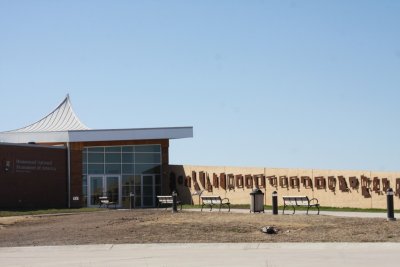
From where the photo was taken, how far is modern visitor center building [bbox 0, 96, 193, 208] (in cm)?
4034

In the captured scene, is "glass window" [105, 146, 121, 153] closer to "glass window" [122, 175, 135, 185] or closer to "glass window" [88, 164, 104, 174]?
"glass window" [88, 164, 104, 174]

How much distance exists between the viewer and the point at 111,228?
21000 millimetres

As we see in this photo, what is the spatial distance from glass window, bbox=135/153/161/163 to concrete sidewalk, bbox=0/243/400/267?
2887 centimetres

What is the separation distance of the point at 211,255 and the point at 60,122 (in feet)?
132

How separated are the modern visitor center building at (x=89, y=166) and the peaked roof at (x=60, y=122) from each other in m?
4.64

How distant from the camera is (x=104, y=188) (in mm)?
45062

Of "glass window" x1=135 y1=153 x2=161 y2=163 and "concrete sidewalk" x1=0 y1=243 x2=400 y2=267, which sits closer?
"concrete sidewalk" x1=0 y1=243 x2=400 y2=267

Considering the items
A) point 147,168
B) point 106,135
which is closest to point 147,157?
point 147,168

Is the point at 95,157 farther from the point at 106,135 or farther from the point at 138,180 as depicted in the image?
the point at 138,180

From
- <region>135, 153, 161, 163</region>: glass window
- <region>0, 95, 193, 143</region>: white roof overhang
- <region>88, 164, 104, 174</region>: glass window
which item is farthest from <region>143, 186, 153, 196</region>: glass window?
<region>0, 95, 193, 143</region>: white roof overhang

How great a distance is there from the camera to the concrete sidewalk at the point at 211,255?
1297cm

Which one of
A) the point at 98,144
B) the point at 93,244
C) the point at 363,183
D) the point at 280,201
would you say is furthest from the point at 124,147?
the point at 93,244

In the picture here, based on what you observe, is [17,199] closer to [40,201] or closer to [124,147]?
[40,201]

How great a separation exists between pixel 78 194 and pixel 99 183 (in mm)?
1702
